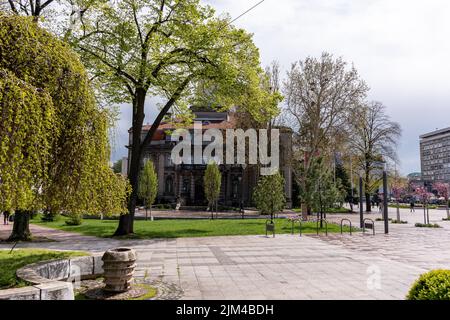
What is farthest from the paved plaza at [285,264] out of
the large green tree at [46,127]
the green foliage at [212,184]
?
the green foliage at [212,184]

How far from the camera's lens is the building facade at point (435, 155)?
134 meters

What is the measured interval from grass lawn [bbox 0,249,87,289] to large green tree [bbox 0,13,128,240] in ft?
4.11

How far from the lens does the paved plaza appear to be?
26.1 ft

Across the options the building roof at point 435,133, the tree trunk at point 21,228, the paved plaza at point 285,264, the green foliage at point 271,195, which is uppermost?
the building roof at point 435,133

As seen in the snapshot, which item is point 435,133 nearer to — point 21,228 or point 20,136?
point 21,228

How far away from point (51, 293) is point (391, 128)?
4861cm

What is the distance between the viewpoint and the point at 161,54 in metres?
19.0

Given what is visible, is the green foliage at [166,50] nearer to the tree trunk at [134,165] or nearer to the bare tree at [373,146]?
the tree trunk at [134,165]

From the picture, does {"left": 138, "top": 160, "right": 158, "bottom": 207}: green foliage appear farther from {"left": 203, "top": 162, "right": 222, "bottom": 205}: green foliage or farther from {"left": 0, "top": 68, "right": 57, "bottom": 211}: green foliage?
{"left": 0, "top": 68, "right": 57, "bottom": 211}: green foliage

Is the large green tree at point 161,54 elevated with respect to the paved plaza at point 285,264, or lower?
elevated

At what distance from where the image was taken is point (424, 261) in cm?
1192

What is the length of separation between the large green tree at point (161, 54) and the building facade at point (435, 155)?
134 metres

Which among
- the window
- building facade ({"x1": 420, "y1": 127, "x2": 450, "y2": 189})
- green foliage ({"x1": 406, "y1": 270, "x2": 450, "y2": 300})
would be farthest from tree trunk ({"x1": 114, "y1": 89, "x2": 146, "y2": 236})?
building facade ({"x1": 420, "y1": 127, "x2": 450, "y2": 189})

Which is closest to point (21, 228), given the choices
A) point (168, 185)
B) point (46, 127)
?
point (46, 127)
